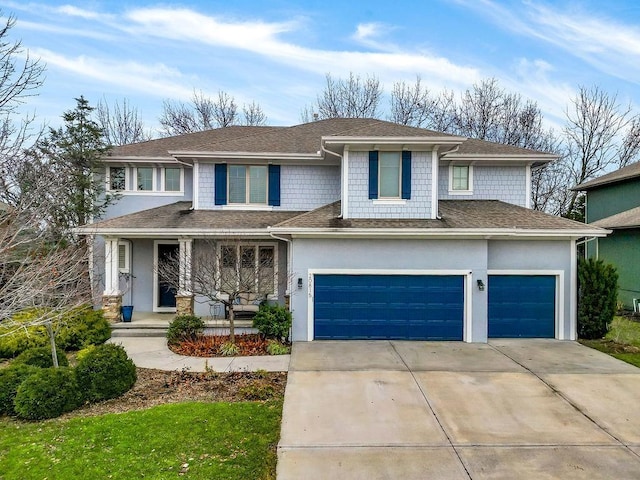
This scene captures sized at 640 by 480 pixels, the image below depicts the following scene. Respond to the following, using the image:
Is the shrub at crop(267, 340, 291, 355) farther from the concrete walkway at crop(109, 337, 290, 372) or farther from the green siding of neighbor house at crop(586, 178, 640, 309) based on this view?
the green siding of neighbor house at crop(586, 178, 640, 309)

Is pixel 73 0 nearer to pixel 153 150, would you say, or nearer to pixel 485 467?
pixel 153 150

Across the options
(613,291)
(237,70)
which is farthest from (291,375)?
(237,70)

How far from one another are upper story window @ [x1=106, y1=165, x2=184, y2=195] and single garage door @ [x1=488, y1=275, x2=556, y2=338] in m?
11.0

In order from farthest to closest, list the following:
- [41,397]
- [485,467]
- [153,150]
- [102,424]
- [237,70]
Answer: [237,70] → [153,150] → [41,397] → [102,424] → [485,467]

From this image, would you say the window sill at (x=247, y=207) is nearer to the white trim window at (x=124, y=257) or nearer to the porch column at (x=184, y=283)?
the porch column at (x=184, y=283)

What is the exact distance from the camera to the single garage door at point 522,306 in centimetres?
1091

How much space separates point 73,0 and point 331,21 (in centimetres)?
979

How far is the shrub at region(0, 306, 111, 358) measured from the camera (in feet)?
31.4

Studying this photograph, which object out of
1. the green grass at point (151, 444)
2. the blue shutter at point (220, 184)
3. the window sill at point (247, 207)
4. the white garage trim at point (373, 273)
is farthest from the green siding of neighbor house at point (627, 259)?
the green grass at point (151, 444)

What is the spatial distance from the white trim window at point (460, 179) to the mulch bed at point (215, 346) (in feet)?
27.4

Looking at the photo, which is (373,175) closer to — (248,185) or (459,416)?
(248,185)

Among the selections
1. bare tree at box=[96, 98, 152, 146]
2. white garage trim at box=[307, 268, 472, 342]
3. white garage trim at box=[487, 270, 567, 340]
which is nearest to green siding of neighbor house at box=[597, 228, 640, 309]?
white garage trim at box=[487, 270, 567, 340]

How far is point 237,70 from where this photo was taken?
71.7 ft

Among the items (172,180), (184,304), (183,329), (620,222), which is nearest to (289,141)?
(172,180)
